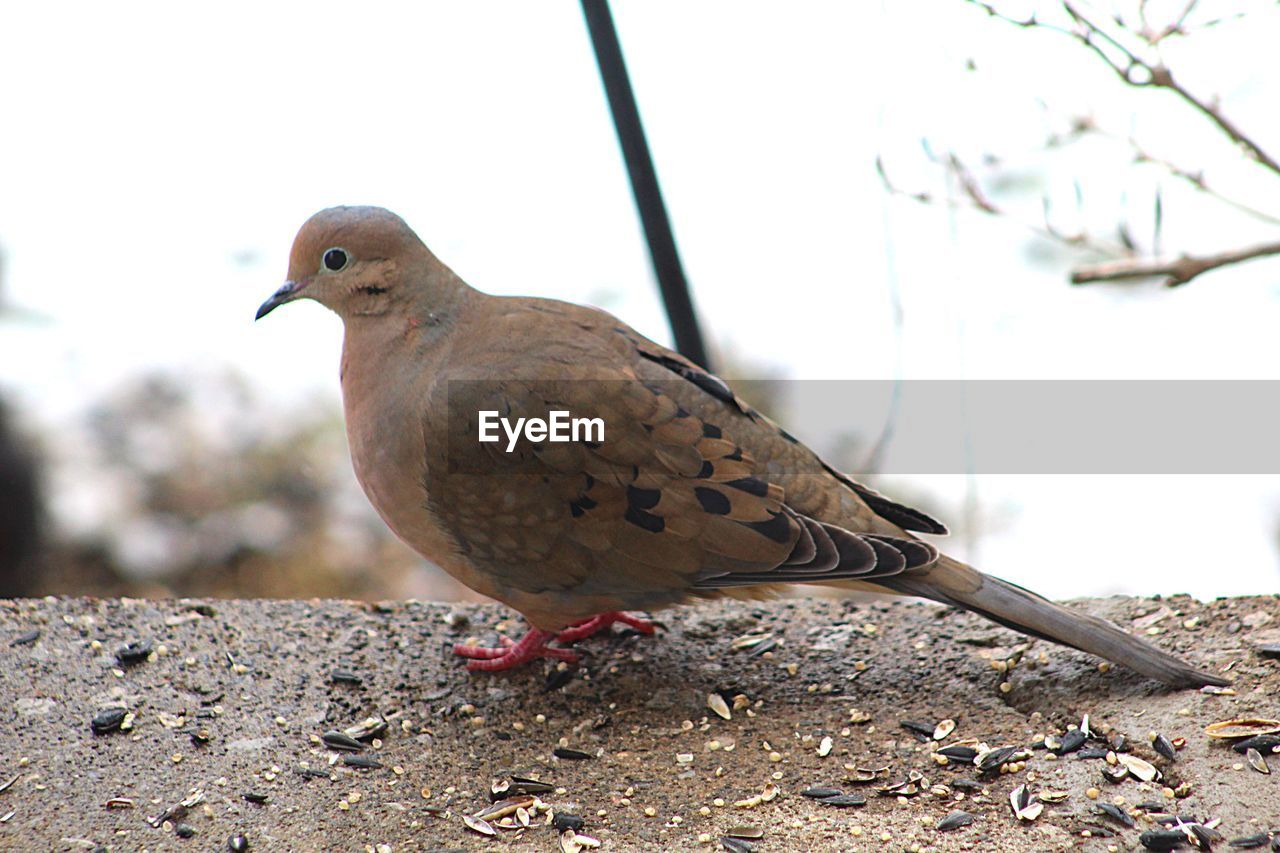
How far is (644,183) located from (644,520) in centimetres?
86

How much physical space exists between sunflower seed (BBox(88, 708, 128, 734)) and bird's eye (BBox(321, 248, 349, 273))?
3.23ft

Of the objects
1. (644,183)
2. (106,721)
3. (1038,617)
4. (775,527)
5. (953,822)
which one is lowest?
(953,822)

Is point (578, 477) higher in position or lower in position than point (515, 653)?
higher

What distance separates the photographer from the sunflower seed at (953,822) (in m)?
2.18

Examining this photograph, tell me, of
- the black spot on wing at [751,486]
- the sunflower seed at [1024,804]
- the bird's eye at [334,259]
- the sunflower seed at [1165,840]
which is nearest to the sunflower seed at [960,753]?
the sunflower seed at [1024,804]

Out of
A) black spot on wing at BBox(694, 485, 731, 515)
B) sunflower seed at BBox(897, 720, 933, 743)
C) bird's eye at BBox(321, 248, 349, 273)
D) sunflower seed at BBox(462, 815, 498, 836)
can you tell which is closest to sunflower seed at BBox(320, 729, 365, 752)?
sunflower seed at BBox(462, 815, 498, 836)

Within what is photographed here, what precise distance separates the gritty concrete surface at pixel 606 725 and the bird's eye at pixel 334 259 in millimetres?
847

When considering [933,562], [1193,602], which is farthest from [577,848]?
[1193,602]

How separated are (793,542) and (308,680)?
108 centimetres

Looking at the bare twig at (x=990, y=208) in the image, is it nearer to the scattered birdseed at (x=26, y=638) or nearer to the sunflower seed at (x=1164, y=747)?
the sunflower seed at (x=1164, y=747)

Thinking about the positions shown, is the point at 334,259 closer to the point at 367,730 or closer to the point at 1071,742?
the point at 367,730

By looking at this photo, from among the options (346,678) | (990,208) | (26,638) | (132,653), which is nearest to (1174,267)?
(990,208)

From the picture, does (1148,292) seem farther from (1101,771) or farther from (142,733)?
(142,733)

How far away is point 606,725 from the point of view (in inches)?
103
